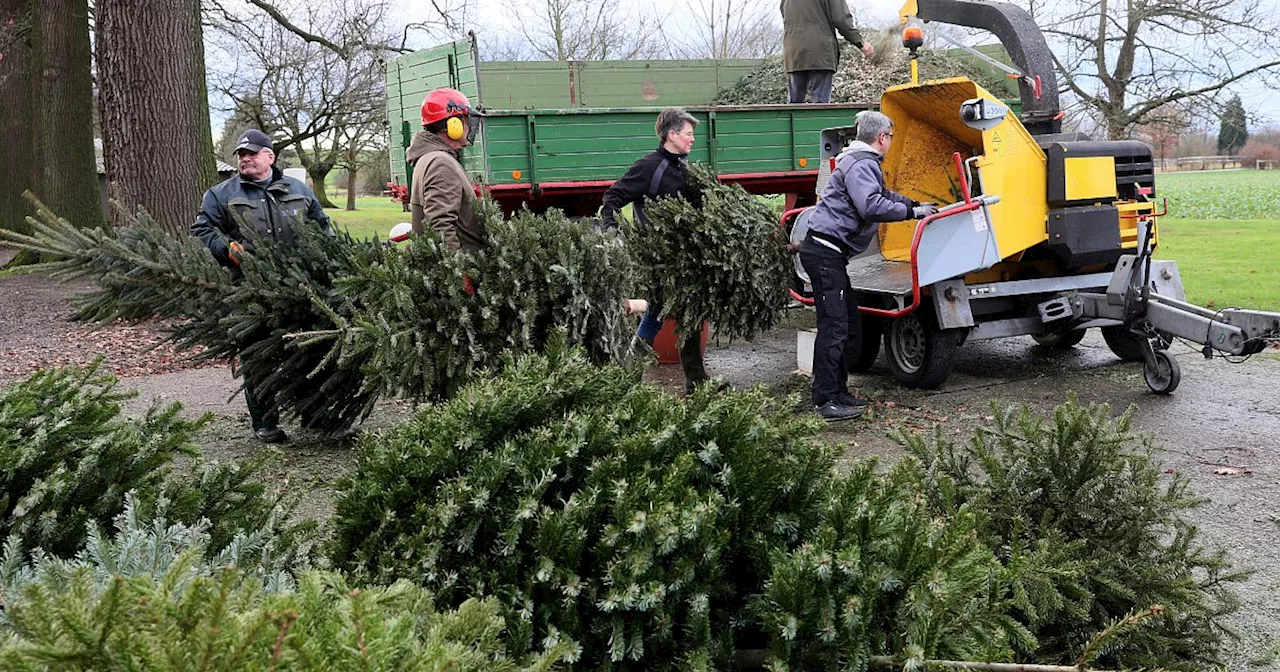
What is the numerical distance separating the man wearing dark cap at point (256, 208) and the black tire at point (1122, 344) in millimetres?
5679

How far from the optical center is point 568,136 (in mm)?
9828

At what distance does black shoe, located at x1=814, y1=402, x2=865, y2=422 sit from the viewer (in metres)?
6.77

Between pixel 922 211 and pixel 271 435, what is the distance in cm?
410

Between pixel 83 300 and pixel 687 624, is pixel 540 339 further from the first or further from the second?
pixel 687 624

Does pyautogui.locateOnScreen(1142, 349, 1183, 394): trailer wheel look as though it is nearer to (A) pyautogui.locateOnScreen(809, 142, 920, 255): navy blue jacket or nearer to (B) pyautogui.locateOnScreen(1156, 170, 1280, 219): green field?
(A) pyautogui.locateOnScreen(809, 142, 920, 255): navy blue jacket

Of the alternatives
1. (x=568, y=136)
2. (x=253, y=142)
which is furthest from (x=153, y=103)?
(x=253, y=142)

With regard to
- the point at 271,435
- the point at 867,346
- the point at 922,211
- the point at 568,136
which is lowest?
the point at 271,435

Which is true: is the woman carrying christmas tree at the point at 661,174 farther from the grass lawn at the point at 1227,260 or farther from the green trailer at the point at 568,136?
the grass lawn at the point at 1227,260

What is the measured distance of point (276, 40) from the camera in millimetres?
27922

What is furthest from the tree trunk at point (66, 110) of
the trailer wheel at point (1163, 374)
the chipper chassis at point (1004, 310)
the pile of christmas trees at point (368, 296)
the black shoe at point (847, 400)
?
the trailer wheel at point (1163, 374)

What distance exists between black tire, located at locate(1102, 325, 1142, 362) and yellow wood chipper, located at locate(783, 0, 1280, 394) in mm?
11

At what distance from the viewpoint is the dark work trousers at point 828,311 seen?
22.1 ft

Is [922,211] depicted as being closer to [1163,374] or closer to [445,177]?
[1163,374]

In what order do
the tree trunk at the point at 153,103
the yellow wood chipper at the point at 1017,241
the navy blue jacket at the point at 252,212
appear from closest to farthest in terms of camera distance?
the navy blue jacket at the point at 252,212 → the yellow wood chipper at the point at 1017,241 → the tree trunk at the point at 153,103
